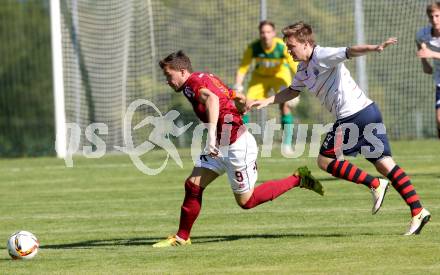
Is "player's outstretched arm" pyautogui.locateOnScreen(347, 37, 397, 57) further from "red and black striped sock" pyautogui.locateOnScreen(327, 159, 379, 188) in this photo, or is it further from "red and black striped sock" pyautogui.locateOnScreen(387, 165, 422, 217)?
"red and black striped sock" pyautogui.locateOnScreen(387, 165, 422, 217)

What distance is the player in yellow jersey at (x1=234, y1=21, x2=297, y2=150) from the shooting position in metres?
18.4

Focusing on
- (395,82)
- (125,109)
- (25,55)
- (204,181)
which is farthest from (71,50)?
(204,181)

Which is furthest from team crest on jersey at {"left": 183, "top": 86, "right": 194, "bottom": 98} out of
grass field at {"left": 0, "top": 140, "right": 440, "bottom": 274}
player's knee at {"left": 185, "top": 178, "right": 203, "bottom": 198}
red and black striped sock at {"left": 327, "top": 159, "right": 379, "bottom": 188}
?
red and black striped sock at {"left": 327, "top": 159, "right": 379, "bottom": 188}

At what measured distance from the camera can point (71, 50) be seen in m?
21.4

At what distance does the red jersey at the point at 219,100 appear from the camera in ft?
29.2

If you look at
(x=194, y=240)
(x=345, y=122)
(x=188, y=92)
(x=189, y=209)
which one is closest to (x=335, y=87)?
(x=345, y=122)

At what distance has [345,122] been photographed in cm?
922

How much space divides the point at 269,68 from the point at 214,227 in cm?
864

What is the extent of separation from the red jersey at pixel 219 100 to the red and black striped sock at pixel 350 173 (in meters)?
0.89

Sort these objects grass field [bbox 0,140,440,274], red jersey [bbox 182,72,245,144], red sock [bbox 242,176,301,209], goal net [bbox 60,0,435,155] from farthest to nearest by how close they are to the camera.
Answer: goal net [bbox 60,0,435,155]
red sock [bbox 242,176,301,209]
red jersey [bbox 182,72,245,144]
grass field [bbox 0,140,440,274]

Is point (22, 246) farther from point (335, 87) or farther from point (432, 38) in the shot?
point (432, 38)

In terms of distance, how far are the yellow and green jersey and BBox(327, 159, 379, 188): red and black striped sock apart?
9165 millimetres

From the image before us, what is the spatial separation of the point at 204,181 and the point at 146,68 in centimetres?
1390

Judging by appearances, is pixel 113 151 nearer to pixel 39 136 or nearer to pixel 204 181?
pixel 39 136
